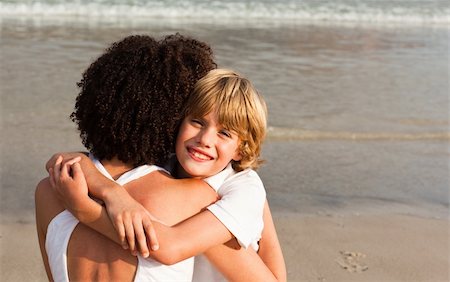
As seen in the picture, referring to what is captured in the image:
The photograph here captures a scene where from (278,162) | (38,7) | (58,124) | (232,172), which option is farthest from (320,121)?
(38,7)

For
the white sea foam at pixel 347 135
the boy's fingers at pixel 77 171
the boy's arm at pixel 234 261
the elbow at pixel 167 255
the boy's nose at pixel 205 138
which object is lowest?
the white sea foam at pixel 347 135

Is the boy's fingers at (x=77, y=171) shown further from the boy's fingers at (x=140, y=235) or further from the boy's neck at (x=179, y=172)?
the boy's neck at (x=179, y=172)

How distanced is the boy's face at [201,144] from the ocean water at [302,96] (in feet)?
7.57

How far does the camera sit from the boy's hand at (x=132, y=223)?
5.75ft

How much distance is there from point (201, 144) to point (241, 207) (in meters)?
0.22

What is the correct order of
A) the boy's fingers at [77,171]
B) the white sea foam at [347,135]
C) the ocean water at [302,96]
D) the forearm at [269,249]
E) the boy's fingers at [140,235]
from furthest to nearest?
the white sea foam at [347,135]
the ocean water at [302,96]
the forearm at [269,249]
the boy's fingers at [77,171]
the boy's fingers at [140,235]

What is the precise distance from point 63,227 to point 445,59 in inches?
349

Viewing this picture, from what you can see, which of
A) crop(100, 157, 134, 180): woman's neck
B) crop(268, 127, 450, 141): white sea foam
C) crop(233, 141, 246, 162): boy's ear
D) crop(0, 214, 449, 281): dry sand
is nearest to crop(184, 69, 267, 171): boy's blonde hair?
crop(233, 141, 246, 162): boy's ear

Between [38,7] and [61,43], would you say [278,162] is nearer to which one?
[61,43]

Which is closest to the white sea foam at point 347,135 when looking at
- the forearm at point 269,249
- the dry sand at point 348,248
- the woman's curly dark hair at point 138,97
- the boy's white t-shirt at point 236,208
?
the dry sand at point 348,248

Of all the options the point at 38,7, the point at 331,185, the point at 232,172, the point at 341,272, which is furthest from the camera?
the point at 38,7

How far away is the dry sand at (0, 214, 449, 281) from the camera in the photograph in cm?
356

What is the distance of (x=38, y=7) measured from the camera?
13.6 metres

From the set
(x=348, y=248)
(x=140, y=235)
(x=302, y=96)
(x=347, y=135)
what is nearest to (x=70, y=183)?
(x=140, y=235)
